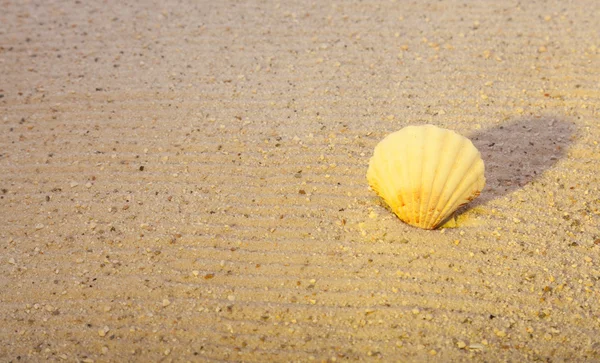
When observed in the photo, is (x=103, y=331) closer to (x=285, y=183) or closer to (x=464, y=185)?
(x=285, y=183)

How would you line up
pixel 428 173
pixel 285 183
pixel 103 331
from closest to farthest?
pixel 103 331, pixel 428 173, pixel 285 183

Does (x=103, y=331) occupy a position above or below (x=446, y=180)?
below

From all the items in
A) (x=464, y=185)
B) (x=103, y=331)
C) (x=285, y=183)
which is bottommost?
(x=103, y=331)

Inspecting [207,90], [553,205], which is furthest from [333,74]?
[553,205]

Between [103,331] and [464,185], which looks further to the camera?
[464,185]

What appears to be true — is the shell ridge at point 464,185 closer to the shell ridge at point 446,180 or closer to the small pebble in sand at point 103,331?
the shell ridge at point 446,180

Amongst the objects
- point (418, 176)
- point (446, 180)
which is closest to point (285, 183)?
point (418, 176)

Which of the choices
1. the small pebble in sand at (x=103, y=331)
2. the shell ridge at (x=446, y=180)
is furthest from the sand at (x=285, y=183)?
the shell ridge at (x=446, y=180)

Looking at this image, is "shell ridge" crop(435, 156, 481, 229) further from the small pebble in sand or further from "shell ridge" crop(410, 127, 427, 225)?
the small pebble in sand
